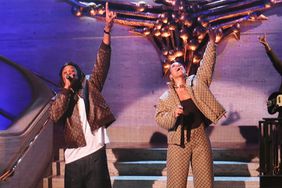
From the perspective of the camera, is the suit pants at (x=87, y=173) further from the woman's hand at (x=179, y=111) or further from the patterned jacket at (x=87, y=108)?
the woman's hand at (x=179, y=111)

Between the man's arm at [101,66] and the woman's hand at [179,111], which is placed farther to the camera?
the man's arm at [101,66]

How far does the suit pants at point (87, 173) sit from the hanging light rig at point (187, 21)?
206 inches

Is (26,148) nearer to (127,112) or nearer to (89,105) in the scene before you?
(89,105)

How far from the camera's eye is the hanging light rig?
28.6 feet

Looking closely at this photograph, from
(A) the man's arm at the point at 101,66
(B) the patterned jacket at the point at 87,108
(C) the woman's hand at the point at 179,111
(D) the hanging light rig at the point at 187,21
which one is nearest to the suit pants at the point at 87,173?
(B) the patterned jacket at the point at 87,108

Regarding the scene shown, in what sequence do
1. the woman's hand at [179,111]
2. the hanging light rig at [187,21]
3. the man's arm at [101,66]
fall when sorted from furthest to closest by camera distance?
the hanging light rig at [187,21]
the man's arm at [101,66]
the woman's hand at [179,111]

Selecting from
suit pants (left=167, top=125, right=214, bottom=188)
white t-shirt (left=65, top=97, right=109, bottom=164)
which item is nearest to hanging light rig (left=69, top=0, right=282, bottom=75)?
suit pants (left=167, top=125, right=214, bottom=188)

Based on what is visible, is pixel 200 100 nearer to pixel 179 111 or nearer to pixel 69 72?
pixel 179 111

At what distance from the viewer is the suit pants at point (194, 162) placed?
4062 millimetres

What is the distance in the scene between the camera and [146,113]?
9156 millimetres

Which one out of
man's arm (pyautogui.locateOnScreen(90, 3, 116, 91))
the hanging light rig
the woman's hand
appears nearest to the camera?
the woman's hand

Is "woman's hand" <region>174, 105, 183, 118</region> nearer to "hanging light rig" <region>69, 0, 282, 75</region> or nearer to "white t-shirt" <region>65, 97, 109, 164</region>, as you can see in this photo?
"white t-shirt" <region>65, 97, 109, 164</region>

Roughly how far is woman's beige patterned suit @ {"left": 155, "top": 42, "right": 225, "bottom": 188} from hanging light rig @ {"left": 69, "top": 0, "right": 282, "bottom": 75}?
4669mm

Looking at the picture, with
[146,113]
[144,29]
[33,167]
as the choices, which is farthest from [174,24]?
[33,167]
